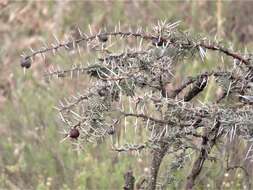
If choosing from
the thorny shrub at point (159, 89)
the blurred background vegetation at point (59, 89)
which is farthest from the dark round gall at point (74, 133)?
the blurred background vegetation at point (59, 89)

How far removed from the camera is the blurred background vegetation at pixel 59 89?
3305mm

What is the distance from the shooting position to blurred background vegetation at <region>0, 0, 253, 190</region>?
130 inches

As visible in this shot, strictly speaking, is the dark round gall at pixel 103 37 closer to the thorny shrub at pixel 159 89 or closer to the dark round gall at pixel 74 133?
the thorny shrub at pixel 159 89

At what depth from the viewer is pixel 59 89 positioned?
4.20 meters

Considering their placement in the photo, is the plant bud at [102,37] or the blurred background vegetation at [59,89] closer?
the plant bud at [102,37]

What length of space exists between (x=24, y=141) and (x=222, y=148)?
117 cm

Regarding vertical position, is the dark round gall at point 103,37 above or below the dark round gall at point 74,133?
above

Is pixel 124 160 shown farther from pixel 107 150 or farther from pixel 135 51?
pixel 135 51

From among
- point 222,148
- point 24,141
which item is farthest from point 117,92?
point 24,141

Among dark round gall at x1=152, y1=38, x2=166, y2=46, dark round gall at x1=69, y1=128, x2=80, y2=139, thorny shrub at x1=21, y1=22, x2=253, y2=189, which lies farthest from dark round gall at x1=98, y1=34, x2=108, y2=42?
dark round gall at x1=69, y1=128, x2=80, y2=139

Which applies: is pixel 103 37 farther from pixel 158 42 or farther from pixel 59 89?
pixel 59 89

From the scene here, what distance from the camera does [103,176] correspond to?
3.24 meters

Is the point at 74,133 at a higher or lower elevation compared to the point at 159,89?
lower

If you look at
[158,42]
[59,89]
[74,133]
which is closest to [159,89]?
[158,42]
